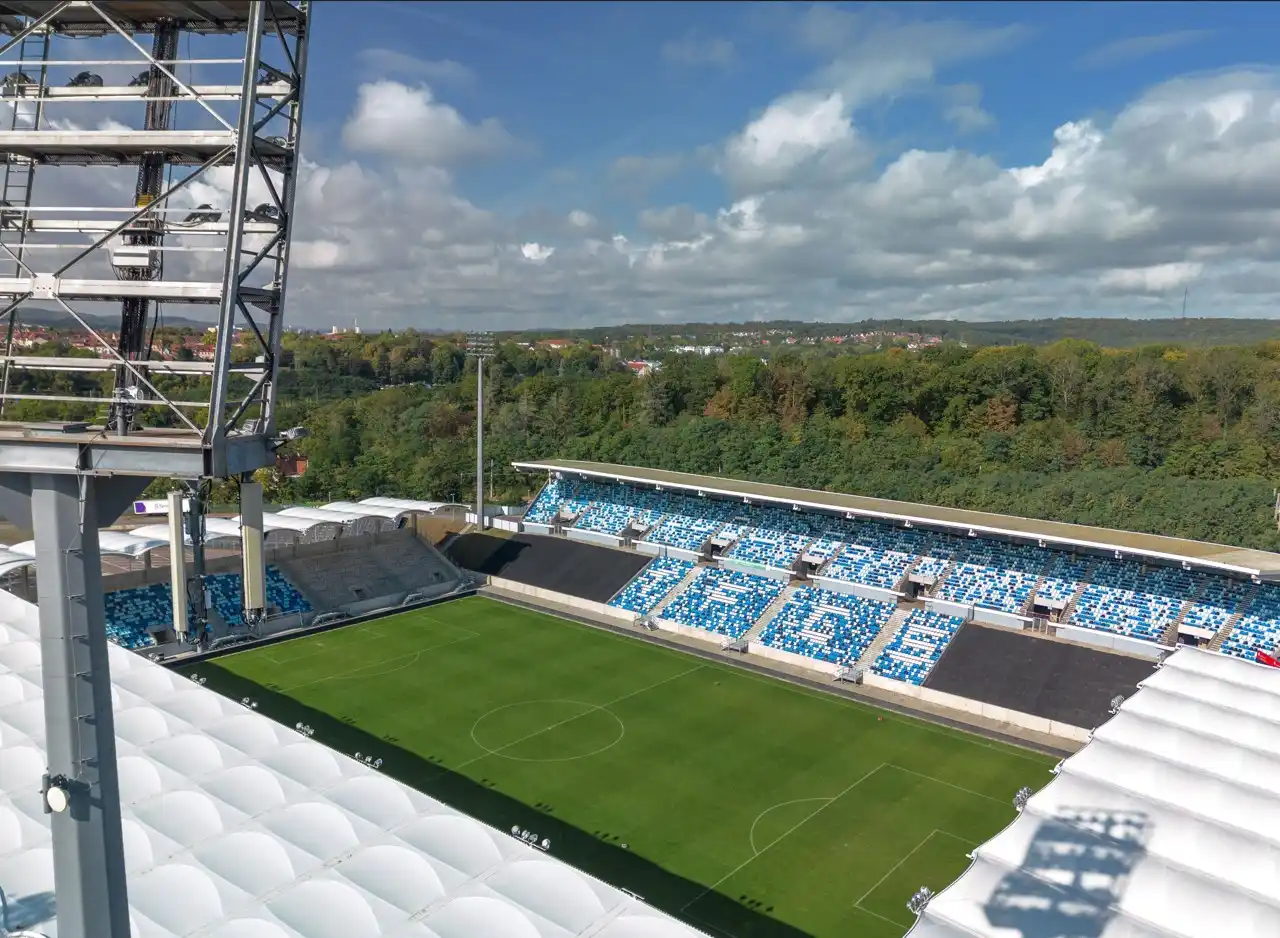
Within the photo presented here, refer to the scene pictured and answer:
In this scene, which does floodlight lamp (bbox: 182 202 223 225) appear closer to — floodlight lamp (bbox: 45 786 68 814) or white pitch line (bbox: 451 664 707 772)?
floodlight lamp (bbox: 45 786 68 814)

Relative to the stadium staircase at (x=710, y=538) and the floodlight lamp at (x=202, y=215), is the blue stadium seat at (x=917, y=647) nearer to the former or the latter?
the stadium staircase at (x=710, y=538)

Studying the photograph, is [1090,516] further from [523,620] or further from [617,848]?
[617,848]

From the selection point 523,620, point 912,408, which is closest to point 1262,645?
point 523,620

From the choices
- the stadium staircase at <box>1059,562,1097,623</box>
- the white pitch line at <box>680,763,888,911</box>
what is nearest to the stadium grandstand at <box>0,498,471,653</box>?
the white pitch line at <box>680,763,888,911</box>

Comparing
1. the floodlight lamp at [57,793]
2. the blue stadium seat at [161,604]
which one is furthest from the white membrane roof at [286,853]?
the blue stadium seat at [161,604]

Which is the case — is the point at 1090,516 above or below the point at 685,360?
below
